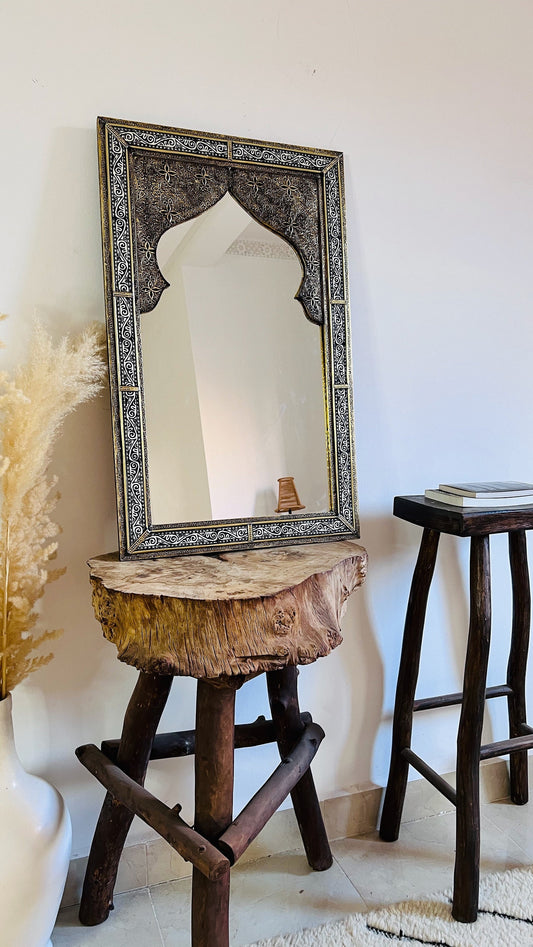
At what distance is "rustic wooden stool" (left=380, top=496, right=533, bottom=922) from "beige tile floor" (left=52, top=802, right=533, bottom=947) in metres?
0.09

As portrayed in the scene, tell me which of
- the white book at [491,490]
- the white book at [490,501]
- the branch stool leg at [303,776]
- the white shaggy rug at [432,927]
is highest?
the white book at [491,490]

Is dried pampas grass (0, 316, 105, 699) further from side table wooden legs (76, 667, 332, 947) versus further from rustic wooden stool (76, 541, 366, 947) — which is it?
side table wooden legs (76, 667, 332, 947)

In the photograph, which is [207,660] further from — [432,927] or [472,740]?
[432,927]

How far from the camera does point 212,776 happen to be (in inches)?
42.0

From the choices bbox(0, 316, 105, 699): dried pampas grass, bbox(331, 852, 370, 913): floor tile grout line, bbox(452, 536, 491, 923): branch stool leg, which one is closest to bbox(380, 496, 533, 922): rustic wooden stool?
bbox(452, 536, 491, 923): branch stool leg

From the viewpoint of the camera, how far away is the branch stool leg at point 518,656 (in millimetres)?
1624

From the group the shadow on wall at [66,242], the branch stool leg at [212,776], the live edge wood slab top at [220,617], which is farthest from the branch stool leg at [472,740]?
the shadow on wall at [66,242]

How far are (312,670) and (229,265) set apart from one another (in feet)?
3.26

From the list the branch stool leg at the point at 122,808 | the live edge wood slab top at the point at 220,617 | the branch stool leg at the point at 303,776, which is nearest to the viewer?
the live edge wood slab top at the point at 220,617

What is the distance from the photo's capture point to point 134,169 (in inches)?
51.1

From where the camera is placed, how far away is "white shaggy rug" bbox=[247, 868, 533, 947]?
4.21 ft

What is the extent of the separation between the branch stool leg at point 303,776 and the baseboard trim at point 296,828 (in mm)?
91

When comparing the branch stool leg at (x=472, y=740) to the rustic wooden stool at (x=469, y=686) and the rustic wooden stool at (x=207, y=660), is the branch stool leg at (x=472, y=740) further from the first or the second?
the rustic wooden stool at (x=207, y=660)

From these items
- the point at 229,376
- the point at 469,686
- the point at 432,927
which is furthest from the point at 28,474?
the point at 432,927
